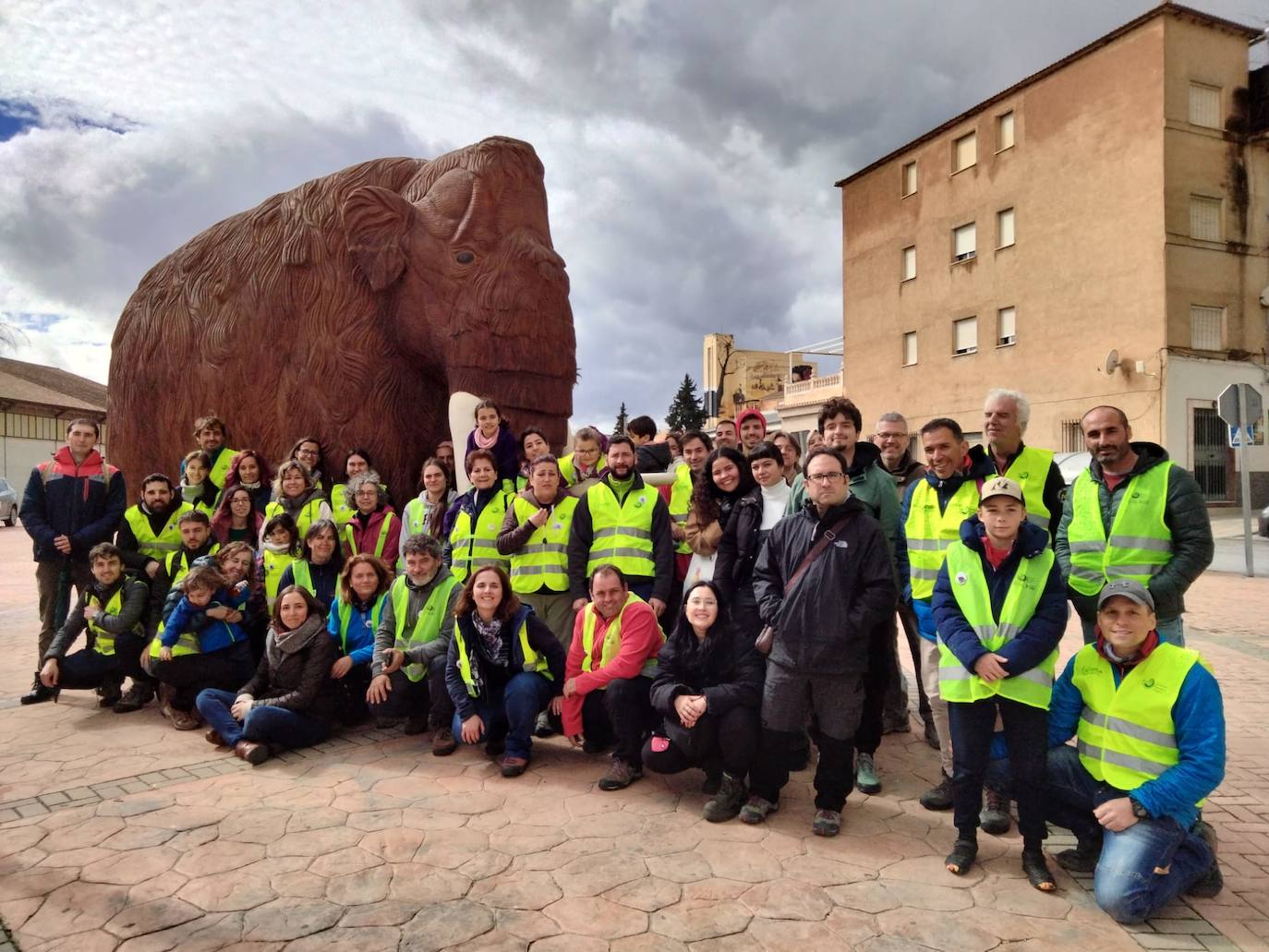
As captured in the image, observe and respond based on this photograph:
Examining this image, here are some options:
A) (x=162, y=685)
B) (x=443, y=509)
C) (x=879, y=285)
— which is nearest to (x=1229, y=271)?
(x=879, y=285)

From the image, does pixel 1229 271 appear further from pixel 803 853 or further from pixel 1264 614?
pixel 803 853

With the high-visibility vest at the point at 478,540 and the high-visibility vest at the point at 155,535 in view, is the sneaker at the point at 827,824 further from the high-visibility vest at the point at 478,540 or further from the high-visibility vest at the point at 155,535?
the high-visibility vest at the point at 155,535

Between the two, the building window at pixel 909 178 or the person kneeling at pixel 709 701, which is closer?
the person kneeling at pixel 709 701

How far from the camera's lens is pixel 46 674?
5188 millimetres

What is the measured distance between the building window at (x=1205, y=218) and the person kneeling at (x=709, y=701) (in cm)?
2027

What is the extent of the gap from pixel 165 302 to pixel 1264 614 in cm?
1087

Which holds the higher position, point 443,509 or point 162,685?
point 443,509

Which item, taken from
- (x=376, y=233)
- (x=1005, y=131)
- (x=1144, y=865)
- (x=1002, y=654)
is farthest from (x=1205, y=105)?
(x=1144, y=865)

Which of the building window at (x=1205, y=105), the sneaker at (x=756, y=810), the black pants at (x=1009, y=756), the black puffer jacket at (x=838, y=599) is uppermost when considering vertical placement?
the building window at (x=1205, y=105)

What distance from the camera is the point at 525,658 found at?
4.43 meters

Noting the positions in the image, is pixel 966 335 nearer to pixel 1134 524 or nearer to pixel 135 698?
pixel 1134 524

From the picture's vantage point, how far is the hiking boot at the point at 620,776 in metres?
3.94

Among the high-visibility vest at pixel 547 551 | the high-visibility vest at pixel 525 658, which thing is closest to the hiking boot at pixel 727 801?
the high-visibility vest at pixel 525 658

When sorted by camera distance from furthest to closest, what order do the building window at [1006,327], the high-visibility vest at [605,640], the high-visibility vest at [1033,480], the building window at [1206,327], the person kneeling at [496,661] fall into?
the building window at [1006,327] → the building window at [1206,327] → the person kneeling at [496,661] → the high-visibility vest at [605,640] → the high-visibility vest at [1033,480]
